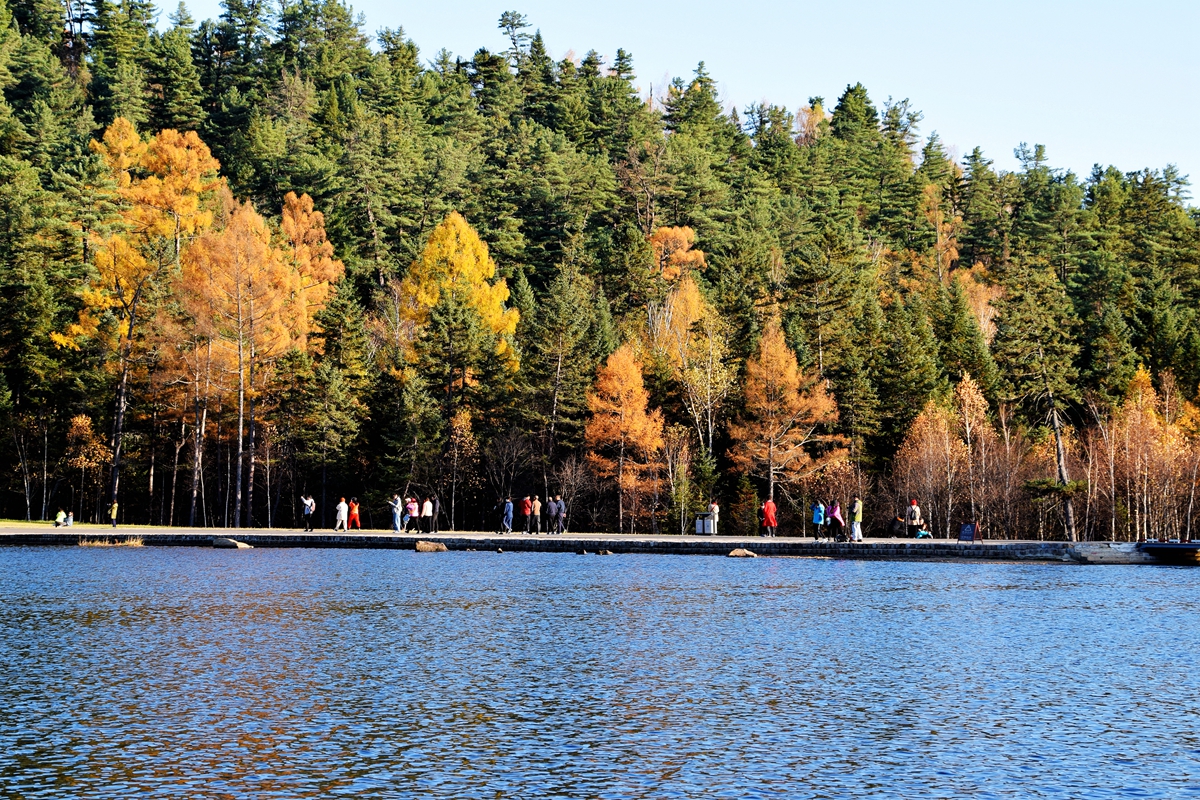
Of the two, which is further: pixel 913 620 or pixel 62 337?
pixel 62 337

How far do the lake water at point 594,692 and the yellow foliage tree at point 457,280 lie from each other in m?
43.2

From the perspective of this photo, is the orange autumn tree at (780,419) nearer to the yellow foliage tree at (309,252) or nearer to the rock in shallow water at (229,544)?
the yellow foliage tree at (309,252)

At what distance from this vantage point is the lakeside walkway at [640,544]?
36.8 meters

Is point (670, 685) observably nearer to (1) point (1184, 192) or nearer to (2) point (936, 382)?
(2) point (936, 382)

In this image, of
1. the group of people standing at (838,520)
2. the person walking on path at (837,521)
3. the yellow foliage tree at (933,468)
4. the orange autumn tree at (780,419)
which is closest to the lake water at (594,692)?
the group of people standing at (838,520)

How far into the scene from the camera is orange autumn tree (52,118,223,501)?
6188cm

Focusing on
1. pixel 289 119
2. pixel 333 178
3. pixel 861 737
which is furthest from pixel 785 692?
pixel 289 119

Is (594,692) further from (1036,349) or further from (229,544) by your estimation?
(1036,349)

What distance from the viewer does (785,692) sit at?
14852 millimetres

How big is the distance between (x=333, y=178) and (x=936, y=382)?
4157 centimetres

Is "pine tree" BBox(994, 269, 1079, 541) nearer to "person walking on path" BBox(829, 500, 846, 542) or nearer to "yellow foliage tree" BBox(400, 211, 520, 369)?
"person walking on path" BBox(829, 500, 846, 542)

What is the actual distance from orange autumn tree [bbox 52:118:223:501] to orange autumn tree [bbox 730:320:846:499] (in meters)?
29.8

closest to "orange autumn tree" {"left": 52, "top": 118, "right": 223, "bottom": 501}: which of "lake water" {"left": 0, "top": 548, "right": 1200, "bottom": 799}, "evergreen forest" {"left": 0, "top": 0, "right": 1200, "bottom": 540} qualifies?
"evergreen forest" {"left": 0, "top": 0, "right": 1200, "bottom": 540}

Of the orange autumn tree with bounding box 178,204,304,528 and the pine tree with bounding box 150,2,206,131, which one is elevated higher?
the pine tree with bounding box 150,2,206,131
